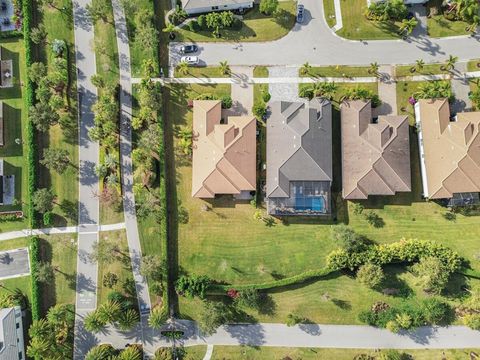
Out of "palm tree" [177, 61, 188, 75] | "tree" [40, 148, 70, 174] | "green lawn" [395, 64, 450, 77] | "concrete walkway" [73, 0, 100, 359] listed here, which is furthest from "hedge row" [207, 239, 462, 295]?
"palm tree" [177, 61, 188, 75]

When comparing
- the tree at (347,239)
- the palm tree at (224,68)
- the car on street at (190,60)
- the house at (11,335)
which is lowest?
the house at (11,335)

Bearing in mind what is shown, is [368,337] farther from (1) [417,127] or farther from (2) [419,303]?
(1) [417,127]

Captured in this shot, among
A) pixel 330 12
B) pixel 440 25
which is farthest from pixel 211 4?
pixel 440 25

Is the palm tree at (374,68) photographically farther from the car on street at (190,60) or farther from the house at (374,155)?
the car on street at (190,60)

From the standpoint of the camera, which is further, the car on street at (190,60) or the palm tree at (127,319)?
the car on street at (190,60)

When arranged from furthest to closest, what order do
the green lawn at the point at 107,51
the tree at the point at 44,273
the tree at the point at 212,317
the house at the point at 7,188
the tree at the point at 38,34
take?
the green lawn at the point at 107,51 < the house at the point at 7,188 < the tree at the point at 38,34 < the tree at the point at 44,273 < the tree at the point at 212,317

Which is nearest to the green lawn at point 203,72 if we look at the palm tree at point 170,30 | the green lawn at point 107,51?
the palm tree at point 170,30
